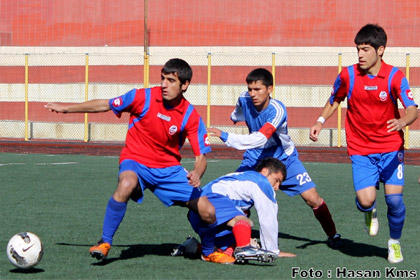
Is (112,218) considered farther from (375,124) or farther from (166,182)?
(375,124)

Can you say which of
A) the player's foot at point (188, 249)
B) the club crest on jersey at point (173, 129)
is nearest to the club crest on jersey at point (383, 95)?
the club crest on jersey at point (173, 129)

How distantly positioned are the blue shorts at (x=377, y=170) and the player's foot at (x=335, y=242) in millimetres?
714

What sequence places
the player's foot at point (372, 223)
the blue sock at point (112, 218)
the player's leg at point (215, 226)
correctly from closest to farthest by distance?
1. the blue sock at point (112, 218)
2. the player's leg at point (215, 226)
3. the player's foot at point (372, 223)

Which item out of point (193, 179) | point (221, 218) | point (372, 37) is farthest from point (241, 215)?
point (372, 37)

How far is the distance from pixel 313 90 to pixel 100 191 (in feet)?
43.3

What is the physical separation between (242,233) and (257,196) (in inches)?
14.7

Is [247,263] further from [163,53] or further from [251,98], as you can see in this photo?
[163,53]

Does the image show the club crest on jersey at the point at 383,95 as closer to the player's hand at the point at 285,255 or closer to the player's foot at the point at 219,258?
the player's hand at the point at 285,255

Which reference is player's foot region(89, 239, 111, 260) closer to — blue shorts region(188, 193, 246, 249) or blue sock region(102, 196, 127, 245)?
blue sock region(102, 196, 127, 245)

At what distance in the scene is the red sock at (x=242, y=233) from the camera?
262 inches

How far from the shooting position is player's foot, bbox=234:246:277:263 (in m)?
6.38

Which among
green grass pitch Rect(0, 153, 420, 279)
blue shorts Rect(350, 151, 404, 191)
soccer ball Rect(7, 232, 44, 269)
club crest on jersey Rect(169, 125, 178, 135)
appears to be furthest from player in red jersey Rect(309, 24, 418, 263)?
soccer ball Rect(7, 232, 44, 269)

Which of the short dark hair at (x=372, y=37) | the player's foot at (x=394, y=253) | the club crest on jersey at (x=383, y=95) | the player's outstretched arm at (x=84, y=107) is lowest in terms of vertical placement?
the player's foot at (x=394, y=253)

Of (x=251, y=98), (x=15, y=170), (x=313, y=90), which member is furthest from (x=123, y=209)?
(x=313, y=90)
